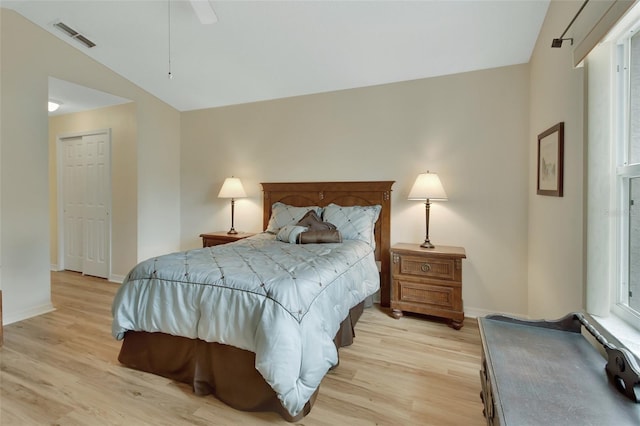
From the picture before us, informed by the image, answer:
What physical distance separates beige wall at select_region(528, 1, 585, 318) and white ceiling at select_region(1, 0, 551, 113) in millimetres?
395

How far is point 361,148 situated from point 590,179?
2.27m

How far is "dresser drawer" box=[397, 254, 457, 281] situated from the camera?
2.77 meters

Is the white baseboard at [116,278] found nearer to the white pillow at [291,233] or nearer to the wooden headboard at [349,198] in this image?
the wooden headboard at [349,198]

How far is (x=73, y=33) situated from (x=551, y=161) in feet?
15.1

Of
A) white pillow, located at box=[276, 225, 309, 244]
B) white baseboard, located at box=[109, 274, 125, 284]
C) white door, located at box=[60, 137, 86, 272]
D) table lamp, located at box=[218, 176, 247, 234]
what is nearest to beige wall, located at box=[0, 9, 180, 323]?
white baseboard, located at box=[109, 274, 125, 284]

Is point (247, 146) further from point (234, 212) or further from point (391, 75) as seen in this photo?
point (391, 75)

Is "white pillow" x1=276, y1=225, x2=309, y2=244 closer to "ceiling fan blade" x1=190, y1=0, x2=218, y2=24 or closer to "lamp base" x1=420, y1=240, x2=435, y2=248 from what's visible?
"lamp base" x1=420, y1=240, x2=435, y2=248

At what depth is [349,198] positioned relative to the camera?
11.5 feet

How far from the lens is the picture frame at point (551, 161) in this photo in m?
1.98

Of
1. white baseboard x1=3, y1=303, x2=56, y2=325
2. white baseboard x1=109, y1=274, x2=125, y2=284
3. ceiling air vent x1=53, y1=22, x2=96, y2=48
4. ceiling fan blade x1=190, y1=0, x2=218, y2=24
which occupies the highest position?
ceiling air vent x1=53, y1=22, x2=96, y2=48

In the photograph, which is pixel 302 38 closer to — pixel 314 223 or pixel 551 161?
pixel 314 223

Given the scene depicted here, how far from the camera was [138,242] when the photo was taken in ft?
13.2

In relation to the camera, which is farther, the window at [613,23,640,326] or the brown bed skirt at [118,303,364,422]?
the brown bed skirt at [118,303,364,422]

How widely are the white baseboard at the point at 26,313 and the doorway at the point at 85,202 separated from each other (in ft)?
3.91
